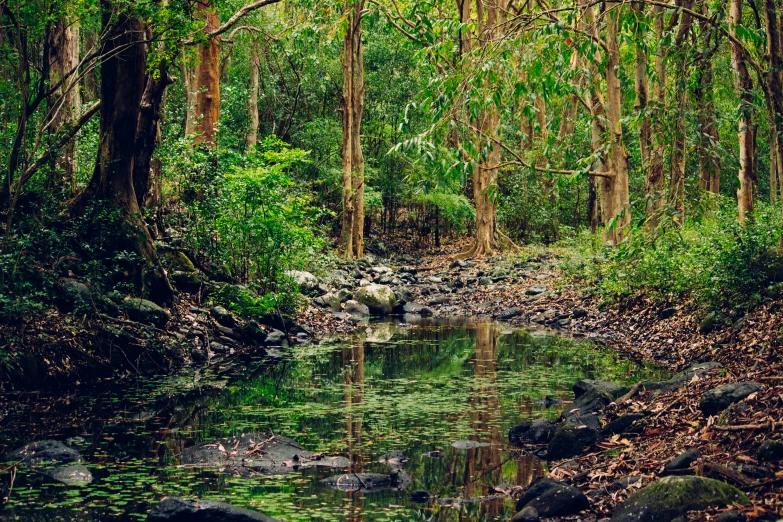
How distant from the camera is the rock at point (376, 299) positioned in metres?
19.5

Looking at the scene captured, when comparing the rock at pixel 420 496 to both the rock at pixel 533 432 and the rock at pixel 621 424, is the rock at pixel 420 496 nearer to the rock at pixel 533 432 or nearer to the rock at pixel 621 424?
the rock at pixel 533 432

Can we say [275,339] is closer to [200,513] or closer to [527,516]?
[200,513]

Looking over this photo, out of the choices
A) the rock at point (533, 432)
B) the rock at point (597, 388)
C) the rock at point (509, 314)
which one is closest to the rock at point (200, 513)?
the rock at point (533, 432)

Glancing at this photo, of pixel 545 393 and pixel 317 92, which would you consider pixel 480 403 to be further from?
pixel 317 92

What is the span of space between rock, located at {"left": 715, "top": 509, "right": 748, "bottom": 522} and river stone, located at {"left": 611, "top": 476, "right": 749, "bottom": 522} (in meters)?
0.19

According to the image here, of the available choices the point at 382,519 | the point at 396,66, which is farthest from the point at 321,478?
the point at 396,66

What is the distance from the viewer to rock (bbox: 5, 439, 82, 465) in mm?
6699

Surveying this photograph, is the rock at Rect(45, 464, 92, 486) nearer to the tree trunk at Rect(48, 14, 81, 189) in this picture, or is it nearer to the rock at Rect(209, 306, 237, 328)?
the tree trunk at Rect(48, 14, 81, 189)

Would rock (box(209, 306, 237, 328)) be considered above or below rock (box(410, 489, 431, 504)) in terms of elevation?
above

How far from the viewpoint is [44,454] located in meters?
6.77

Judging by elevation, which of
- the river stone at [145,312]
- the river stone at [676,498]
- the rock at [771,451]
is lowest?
the river stone at [676,498]

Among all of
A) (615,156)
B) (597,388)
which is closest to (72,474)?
(597,388)

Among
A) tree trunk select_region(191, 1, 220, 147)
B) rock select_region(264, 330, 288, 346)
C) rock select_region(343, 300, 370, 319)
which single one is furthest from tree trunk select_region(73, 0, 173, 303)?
rock select_region(343, 300, 370, 319)

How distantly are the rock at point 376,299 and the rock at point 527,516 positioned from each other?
14283 mm
